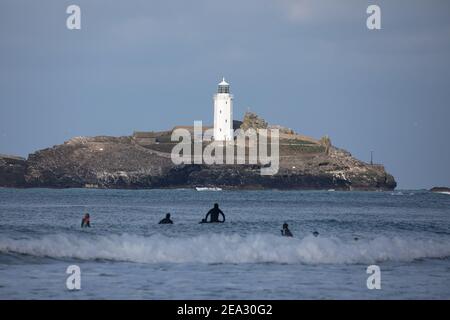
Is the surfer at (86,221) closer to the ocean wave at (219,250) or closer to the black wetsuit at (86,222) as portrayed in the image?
the black wetsuit at (86,222)

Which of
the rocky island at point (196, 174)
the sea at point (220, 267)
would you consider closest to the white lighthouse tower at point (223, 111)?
the rocky island at point (196, 174)

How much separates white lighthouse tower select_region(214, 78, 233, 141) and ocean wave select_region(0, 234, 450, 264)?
142638 mm

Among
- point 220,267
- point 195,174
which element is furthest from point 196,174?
point 220,267

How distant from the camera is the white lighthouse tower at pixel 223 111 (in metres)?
176

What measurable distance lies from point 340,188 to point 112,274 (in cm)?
16736

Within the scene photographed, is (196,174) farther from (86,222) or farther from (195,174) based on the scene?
(86,222)

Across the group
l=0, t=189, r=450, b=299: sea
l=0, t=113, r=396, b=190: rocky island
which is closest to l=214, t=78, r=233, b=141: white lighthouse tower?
l=0, t=113, r=396, b=190: rocky island

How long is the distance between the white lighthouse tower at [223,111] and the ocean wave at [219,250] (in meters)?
143

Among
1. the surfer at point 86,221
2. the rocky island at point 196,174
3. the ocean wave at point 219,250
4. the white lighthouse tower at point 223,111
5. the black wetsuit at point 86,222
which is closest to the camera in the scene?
the ocean wave at point 219,250

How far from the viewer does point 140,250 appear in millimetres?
31062

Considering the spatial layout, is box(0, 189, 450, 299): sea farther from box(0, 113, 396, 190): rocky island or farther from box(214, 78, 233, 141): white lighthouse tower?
box(0, 113, 396, 190): rocky island
